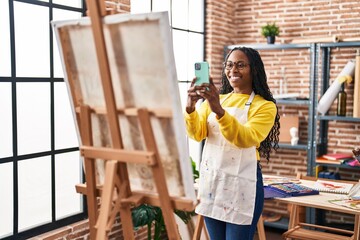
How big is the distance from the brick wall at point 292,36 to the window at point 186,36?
0.10 m

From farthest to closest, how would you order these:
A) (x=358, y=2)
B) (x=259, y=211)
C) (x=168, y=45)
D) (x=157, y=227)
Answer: (x=358, y=2) → (x=157, y=227) → (x=259, y=211) → (x=168, y=45)

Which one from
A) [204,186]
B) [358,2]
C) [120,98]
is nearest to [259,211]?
[204,186]

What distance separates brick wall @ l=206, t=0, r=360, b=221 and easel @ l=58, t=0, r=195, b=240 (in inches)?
137

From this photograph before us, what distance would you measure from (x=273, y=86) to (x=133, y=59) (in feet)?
12.7

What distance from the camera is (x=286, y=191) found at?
3326 mm

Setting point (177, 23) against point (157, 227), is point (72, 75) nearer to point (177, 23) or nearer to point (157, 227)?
point (157, 227)

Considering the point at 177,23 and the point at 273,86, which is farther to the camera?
the point at 273,86

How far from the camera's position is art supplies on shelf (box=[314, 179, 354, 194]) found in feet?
11.3

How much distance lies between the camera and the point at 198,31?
5.37 meters

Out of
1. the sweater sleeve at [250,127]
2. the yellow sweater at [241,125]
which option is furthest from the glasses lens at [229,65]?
the sweater sleeve at [250,127]

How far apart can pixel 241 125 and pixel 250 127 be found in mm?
101

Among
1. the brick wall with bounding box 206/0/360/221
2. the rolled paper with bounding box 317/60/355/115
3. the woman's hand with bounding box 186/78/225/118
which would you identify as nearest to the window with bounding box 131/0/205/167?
the brick wall with bounding box 206/0/360/221

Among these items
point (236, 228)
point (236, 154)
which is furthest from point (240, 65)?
point (236, 228)

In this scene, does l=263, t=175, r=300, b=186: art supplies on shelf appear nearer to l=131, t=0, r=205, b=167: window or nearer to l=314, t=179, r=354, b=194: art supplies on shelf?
l=314, t=179, r=354, b=194: art supplies on shelf
